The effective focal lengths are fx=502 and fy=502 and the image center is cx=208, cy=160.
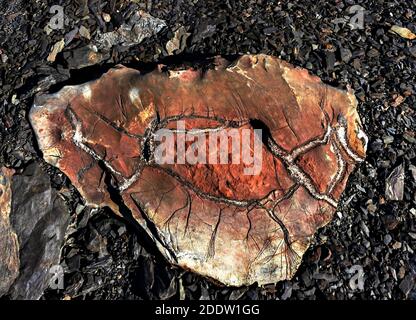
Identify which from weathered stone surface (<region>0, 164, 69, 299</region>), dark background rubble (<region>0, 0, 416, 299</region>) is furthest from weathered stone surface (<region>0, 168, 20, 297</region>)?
dark background rubble (<region>0, 0, 416, 299</region>)

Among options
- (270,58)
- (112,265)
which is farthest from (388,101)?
(112,265)

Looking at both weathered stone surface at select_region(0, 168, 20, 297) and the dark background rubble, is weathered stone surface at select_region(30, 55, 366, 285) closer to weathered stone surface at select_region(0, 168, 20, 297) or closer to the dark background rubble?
the dark background rubble

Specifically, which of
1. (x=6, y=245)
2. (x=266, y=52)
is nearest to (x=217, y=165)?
(x=266, y=52)

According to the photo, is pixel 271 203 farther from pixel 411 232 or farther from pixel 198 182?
pixel 411 232

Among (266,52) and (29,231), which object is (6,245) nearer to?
(29,231)
